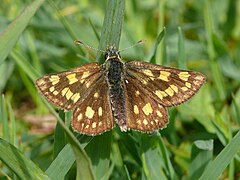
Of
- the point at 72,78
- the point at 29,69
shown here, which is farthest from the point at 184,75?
the point at 29,69

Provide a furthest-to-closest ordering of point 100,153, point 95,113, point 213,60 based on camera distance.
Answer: point 213,60 < point 95,113 < point 100,153

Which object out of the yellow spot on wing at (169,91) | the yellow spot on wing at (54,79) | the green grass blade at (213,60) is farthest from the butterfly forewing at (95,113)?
the green grass blade at (213,60)

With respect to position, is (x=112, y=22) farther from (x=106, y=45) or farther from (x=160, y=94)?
(x=160, y=94)

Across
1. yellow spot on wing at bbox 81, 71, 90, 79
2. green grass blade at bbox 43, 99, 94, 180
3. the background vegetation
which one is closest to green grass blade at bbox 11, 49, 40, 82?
the background vegetation

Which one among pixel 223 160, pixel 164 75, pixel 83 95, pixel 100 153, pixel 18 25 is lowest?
pixel 223 160

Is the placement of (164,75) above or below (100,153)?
above

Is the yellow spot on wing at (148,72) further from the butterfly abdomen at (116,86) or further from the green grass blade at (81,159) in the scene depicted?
the green grass blade at (81,159)

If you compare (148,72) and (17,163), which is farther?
(148,72)
